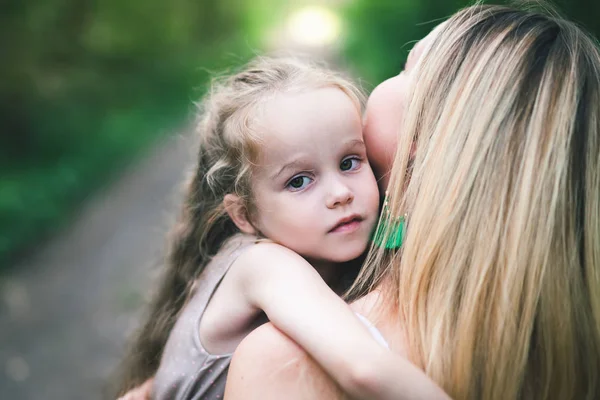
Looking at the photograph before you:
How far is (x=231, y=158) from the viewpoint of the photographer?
2145 mm

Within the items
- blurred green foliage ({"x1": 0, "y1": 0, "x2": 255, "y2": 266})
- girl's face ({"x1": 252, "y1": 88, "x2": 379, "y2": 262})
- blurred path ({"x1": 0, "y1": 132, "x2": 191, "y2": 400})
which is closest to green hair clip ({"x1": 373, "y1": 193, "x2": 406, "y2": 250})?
girl's face ({"x1": 252, "y1": 88, "x2": 379, "y2": 262})

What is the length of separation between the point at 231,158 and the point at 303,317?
0.71 m

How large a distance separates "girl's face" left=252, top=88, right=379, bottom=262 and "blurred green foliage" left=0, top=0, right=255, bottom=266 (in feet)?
12.6

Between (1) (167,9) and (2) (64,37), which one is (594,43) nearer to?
(2) (64,37)

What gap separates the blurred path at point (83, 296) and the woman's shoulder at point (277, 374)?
235 cm

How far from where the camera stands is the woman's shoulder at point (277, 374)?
159 cm

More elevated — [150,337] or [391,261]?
[391,261]

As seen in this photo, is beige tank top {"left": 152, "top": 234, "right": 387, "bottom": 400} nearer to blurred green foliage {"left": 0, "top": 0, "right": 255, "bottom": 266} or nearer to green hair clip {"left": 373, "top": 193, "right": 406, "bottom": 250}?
green hair clip {"left": 373, "top": 193, "right": 406, "bottom": 250}

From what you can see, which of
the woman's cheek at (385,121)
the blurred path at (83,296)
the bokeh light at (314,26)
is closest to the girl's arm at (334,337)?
the woman's cheek at (385,121)

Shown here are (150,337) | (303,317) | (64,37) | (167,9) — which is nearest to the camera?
(303,317)

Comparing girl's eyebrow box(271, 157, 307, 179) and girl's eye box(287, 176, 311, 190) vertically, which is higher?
girl's eyebrow box(271, 157, 307, 179)

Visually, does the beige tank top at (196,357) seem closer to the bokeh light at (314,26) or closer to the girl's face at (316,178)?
the girl's face at (316,178)

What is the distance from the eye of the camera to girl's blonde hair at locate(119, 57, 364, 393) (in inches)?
81.7

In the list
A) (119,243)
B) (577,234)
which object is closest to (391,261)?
(577,234)
